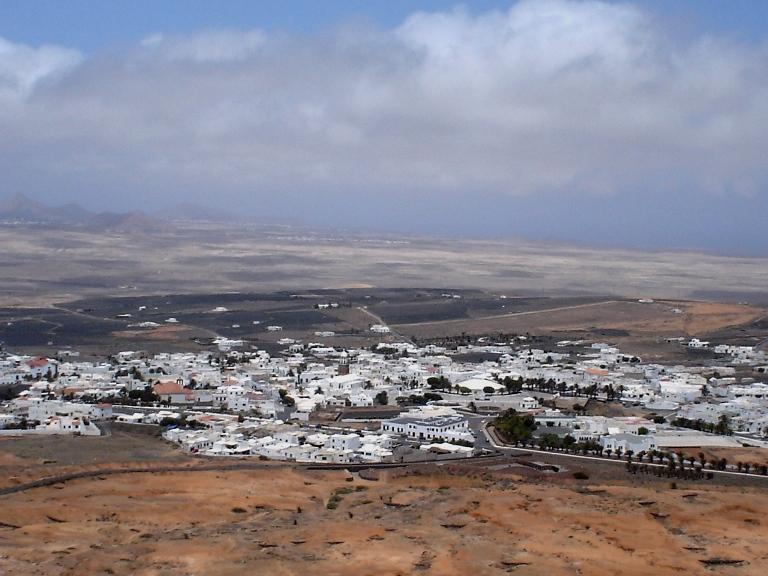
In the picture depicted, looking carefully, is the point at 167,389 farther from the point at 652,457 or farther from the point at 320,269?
the point at 320,269

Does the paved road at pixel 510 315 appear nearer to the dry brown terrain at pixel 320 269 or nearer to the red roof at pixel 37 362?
the dry brown terrain at pixel 320 269

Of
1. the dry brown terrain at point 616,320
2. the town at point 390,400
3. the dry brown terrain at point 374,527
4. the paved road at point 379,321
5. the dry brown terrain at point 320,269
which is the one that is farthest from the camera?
the dry brown terrain at point 320,269

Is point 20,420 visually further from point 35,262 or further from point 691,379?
point 35,262

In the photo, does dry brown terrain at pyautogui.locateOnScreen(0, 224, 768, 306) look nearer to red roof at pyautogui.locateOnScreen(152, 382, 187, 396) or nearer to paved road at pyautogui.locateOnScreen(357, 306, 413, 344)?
paved road at pyautogui.locateOnScreen(357, 306, 413, 344)

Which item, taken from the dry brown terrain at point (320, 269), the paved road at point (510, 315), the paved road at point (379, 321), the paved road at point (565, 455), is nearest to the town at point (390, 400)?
the paved road at point (565, 455)

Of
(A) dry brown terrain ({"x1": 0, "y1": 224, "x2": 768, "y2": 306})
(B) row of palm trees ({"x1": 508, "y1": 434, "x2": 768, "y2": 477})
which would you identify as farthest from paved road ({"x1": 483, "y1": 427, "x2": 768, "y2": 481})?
(A) dry brown terrain ({"x1": 0, "y1": 224, "x2": 768, "y2": 306})

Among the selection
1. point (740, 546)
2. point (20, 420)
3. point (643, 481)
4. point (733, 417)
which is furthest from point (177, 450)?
point (733, 417)
